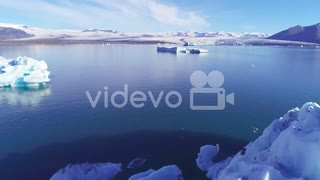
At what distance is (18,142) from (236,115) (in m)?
16.6

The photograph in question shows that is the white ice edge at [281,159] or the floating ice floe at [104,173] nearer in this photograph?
the white ice edge at [281,159]

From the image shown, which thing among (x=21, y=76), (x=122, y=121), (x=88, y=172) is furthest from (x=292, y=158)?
(x=21, y=76)

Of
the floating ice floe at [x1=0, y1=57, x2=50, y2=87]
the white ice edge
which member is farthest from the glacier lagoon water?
the white ice edge

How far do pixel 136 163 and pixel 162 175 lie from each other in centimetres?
250

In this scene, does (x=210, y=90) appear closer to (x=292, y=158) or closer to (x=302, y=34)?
(x=292, y=158)

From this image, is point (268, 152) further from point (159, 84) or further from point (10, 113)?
point (159, 84)

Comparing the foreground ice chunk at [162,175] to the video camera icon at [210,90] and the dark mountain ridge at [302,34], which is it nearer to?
the video camera icon at [210,90]

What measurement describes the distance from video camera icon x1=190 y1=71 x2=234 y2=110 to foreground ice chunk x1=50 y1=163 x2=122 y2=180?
1219cm

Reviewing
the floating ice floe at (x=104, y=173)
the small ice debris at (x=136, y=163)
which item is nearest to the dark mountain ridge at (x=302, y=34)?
the small ice debris at (x=136, y=163)

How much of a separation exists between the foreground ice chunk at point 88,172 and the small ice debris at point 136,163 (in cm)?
61

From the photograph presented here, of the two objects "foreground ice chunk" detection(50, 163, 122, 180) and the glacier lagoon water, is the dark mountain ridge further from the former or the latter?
"foreground ice chunk" detection(50, 163, 122, 180)

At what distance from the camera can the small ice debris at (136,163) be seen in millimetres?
16172

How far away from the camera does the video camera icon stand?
26.9m

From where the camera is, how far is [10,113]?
81.7 ft
